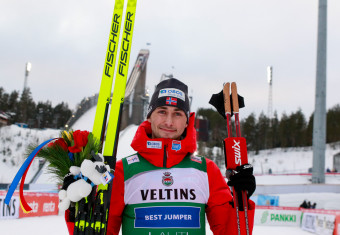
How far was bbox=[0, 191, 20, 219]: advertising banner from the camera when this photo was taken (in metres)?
10.8

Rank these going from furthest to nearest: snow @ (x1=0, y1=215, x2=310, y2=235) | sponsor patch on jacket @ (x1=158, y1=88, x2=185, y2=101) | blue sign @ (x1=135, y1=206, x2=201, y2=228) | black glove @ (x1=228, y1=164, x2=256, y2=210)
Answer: snow @ (x1=0, y1=215, x2=310, y2=235)
sponsor patch on jacket @ (x1=158, y1=88, x2=185, y2=101)
black glove @ (x1=228, y1=164, x2=256, y2=210)
blue sign @ (x1=135, y1=206, x2=201, y2=228)

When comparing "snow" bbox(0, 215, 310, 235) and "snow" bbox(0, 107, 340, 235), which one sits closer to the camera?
"snow" bbox(0, 215, 310, 235)

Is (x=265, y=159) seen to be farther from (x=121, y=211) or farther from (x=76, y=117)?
(x=121, y=211)

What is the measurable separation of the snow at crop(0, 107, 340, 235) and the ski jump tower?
2884mm

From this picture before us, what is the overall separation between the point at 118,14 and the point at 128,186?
154cm

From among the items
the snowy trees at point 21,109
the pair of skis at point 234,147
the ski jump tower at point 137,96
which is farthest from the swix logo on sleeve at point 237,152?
the snowy trees at point 21,109

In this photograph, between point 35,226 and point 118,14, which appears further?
point 35,226

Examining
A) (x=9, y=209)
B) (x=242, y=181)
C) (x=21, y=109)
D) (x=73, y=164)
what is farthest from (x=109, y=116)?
(x=21, y=109)

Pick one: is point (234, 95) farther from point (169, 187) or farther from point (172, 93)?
point (169, 187)

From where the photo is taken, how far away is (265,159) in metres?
53.8

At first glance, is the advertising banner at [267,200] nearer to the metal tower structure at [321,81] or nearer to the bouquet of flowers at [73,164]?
the metal tower structure at [321,81]

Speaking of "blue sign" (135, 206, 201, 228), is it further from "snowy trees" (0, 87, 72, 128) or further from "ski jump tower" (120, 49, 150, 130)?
"snowy trees" (0, 87, 72, 128)

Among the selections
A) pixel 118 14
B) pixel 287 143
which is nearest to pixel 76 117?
pixel 118 14

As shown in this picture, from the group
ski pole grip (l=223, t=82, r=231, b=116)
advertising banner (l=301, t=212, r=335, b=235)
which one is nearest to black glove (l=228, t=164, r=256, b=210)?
ski pole grip (l=223, t=82, r=231, b=116)
